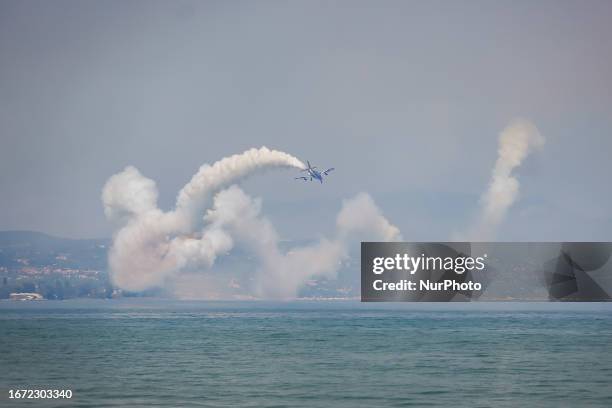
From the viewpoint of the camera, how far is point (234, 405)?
4975 centimetres

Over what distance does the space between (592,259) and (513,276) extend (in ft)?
27.5

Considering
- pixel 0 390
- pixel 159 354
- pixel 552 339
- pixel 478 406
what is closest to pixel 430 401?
pixel 478 406

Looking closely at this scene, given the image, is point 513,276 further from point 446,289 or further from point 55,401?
point 55,401

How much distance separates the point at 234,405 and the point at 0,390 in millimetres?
14999

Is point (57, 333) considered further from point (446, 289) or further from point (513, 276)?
point (446, 289)

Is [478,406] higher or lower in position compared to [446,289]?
lower

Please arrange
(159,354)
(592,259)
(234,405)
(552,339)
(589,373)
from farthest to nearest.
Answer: (552,339), (592,259), (159,354), (589,373), (234,405)

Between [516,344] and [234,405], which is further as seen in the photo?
[516,344]

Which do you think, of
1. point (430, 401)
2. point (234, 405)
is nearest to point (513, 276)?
point (430, 401)

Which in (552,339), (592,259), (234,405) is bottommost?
(234,405)

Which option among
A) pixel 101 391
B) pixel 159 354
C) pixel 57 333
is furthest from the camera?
pixel 57 333

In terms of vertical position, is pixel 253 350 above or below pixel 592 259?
below

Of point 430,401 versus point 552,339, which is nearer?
point 430,401

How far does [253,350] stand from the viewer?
88.5 m
